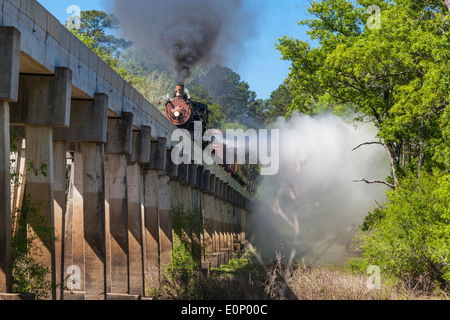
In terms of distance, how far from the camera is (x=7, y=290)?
436 inches

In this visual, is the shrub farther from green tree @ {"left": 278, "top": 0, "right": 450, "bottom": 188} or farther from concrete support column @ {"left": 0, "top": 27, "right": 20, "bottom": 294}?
concrete support column @ {"left": 0, "top": 27, "right": 20, "bottom": 294}

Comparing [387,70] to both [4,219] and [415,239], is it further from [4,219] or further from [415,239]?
[4,219]

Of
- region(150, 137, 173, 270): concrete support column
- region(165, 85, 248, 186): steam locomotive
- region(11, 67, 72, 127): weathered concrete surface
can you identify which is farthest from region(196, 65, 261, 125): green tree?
region(11, 67, 72, 127): weathered concrete surface

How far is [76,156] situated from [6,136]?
8836 millimetres

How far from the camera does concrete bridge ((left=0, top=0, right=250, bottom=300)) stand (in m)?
11.7

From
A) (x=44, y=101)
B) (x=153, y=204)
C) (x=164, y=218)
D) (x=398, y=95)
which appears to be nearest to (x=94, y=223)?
(x=44, y=101)

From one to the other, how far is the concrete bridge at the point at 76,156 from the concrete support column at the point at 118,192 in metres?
0.03

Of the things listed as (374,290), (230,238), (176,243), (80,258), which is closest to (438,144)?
(374,290)

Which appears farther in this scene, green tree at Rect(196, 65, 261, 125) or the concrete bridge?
green tree at Rect(196, 65, 261, 125)

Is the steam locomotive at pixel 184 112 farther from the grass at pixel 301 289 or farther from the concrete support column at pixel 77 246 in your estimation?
the concrete support column at pixel 77 246

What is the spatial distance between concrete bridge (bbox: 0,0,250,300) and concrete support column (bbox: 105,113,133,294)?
29mm

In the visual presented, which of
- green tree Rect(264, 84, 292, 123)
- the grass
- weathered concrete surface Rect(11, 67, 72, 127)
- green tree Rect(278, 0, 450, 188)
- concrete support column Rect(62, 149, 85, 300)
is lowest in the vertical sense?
the grass

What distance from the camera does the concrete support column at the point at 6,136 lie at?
1101 centimetres

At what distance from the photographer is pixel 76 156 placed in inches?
788
